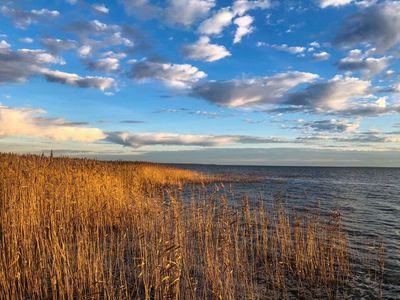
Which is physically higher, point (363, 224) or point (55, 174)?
point (55, 174)

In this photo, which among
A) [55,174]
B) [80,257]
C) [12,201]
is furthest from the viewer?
[55,174]

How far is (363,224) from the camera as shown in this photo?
60.0 ft

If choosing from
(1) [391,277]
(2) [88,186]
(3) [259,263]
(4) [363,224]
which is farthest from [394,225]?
(2) [88,186]

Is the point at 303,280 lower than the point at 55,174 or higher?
lower

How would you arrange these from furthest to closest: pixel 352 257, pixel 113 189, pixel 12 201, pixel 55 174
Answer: pixel 113 189 < pixel 55 174 < pixel 352 257 < pixel 12 201

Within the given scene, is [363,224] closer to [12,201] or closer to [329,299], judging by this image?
[329,299]

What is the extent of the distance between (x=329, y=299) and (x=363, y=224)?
39.8 ft

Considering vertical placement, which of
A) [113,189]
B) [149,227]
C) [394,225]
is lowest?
[394,225]

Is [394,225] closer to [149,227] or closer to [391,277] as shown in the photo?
[391,277]

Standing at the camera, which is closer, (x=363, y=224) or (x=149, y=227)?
(x=149, y=227)

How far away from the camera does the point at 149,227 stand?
439 inches

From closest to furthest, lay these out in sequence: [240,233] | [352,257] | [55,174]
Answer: [352,257], [55,174], [240,233]

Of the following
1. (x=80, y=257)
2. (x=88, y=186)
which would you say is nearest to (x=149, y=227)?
(x=88, y=186)

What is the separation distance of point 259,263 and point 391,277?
11.6ft
